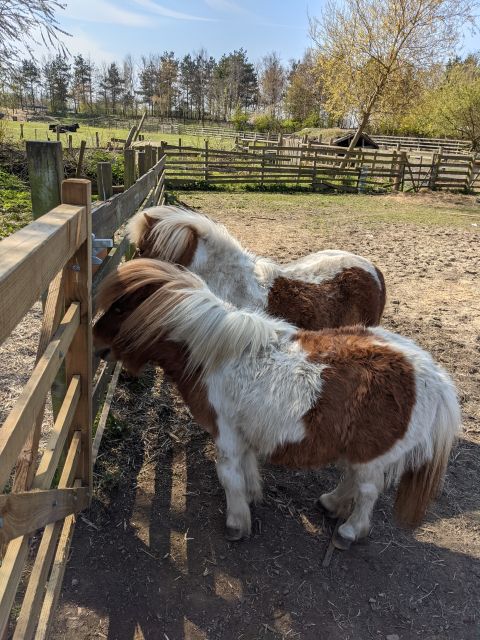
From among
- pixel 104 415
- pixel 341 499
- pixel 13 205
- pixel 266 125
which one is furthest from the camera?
pixel 266 125

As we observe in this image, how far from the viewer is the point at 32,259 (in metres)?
1.10

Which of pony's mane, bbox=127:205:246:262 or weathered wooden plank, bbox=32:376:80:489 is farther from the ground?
pony's mane, bbox=127:205:246:262

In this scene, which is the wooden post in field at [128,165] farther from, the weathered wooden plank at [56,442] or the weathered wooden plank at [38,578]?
the weathered wooden plank at [38,578]

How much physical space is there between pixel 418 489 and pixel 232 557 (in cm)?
114

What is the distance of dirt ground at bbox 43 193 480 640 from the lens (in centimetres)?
212

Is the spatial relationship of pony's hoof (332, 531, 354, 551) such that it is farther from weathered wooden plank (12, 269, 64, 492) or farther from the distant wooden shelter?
the distant wooden shelter

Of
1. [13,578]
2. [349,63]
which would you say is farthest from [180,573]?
[349,63]

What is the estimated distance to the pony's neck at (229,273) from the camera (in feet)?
11.6

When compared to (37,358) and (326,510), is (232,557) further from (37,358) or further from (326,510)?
(37,358)

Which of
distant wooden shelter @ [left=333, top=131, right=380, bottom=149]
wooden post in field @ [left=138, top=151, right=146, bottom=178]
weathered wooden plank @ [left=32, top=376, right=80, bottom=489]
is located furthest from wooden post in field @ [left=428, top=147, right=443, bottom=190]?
weathered wooden plank @ [left=32, top=376, right=80, bottom=489]

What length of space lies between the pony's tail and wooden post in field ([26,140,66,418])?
216 cm

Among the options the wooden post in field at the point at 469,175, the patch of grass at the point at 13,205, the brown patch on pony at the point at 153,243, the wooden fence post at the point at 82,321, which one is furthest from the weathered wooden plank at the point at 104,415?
→ the wooden post in field at the point at 469,175

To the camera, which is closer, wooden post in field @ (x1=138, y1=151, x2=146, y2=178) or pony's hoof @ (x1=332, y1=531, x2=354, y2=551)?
pony's hoof @ (x1=332, y1=531, x2=354, y2=551)

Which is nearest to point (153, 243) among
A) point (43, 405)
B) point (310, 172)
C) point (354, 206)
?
point (43, 405)
